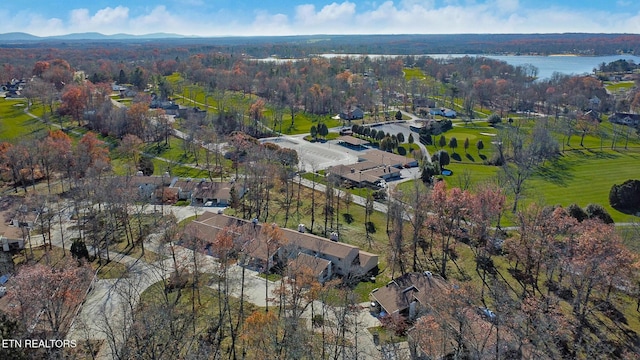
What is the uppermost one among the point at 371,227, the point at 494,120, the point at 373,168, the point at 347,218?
the point at 494,120

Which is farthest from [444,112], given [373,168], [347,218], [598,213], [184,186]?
[184,186]

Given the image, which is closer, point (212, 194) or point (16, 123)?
point (212, 194)

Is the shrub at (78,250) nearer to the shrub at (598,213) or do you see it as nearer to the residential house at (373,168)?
the residential house at (373,168)

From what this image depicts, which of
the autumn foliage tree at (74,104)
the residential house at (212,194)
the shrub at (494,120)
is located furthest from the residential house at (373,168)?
the autumn foliage tree at (74,104)

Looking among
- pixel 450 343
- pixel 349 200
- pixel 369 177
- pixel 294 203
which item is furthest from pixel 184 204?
pixel 450 343

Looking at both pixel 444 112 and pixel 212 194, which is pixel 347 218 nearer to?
pixel 212 194

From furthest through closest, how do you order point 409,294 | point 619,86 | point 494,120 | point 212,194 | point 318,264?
1. point 619,86
2. point 494,120
3. point 212,194
4. point 318,264
5. point 409,294

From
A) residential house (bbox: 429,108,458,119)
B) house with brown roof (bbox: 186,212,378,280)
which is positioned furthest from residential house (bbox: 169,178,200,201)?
residential house (bbox: 429,108,458,119)

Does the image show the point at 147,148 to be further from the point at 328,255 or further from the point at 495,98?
the point at 495,98
